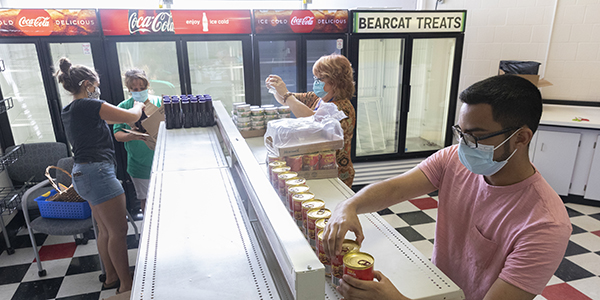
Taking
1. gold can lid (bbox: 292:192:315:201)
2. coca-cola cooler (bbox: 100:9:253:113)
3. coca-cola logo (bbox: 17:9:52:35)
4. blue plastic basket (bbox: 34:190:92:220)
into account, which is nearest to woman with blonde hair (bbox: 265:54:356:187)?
gold can lid (bbox: 292:192:315:201)

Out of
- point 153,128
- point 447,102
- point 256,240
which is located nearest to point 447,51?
point 447,102

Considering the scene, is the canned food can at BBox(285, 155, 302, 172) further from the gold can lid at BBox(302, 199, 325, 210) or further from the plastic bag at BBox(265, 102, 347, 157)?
the gold can lid at BBox(302, 199, 325, 210)

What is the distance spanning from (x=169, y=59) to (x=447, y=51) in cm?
377

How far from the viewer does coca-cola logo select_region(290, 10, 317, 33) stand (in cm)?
423

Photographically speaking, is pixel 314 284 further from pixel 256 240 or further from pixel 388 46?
pixel 388 46

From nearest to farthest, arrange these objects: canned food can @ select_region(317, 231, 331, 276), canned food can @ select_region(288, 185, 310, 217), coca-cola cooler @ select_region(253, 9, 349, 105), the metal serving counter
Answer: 1. the metal serving counter
2. canned food can @ select_region(317, 231, 331, 276)
3. canned food can @ select_region(288, 185, 310, 217)
4. coca-cola cooler @ select_region(253, 9, 349, 105)

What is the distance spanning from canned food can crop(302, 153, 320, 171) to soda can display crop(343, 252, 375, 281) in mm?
1078

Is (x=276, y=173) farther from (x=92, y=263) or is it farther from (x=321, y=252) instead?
(x=92, y=263)

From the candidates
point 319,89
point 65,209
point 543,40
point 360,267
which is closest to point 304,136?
point 319,89

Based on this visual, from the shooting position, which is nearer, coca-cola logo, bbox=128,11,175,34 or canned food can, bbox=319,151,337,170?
canned food can, bbox=319,151,337,170

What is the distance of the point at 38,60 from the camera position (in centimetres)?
383

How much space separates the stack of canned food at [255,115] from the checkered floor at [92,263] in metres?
1.78

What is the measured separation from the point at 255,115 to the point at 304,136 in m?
0.82

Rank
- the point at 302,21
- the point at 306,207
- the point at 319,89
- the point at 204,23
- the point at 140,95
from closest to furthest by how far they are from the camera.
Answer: the point at 306,207
the point at 319,89
the point at 140,95
the point at 204,23
the point at 302,21
